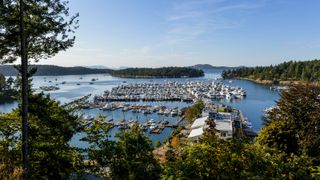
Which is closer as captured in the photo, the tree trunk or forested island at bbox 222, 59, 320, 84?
the tree trunk

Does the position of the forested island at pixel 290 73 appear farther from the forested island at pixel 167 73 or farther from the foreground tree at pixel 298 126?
the foreground tree at pixel 298 126

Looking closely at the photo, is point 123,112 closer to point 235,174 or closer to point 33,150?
point 33,150

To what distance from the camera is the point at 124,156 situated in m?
6.86

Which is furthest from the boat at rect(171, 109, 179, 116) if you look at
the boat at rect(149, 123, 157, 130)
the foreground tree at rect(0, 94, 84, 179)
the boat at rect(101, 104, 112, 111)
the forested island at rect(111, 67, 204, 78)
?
the forested island at rect(111, 67, 204, 78)

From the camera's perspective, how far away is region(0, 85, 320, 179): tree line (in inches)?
184

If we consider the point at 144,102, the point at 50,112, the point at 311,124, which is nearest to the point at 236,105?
the point at 144,102

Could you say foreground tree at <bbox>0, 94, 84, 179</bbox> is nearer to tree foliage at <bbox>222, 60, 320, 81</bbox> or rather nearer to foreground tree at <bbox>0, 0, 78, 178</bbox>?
foreground tree at <bbox>0, 0, 78, 178</bbox>

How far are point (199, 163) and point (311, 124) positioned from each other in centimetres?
1276

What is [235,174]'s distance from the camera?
468cm

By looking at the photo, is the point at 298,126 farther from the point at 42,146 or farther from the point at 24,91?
→ the point at 24,91

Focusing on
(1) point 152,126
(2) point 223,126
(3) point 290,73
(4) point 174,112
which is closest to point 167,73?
(3) point 290,73

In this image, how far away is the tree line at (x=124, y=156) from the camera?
466 centimetres

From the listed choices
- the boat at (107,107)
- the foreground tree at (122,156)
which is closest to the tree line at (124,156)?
the foreground tree at (122,156)

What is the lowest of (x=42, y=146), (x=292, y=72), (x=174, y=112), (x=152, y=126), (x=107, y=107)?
(x=152, y=126)
